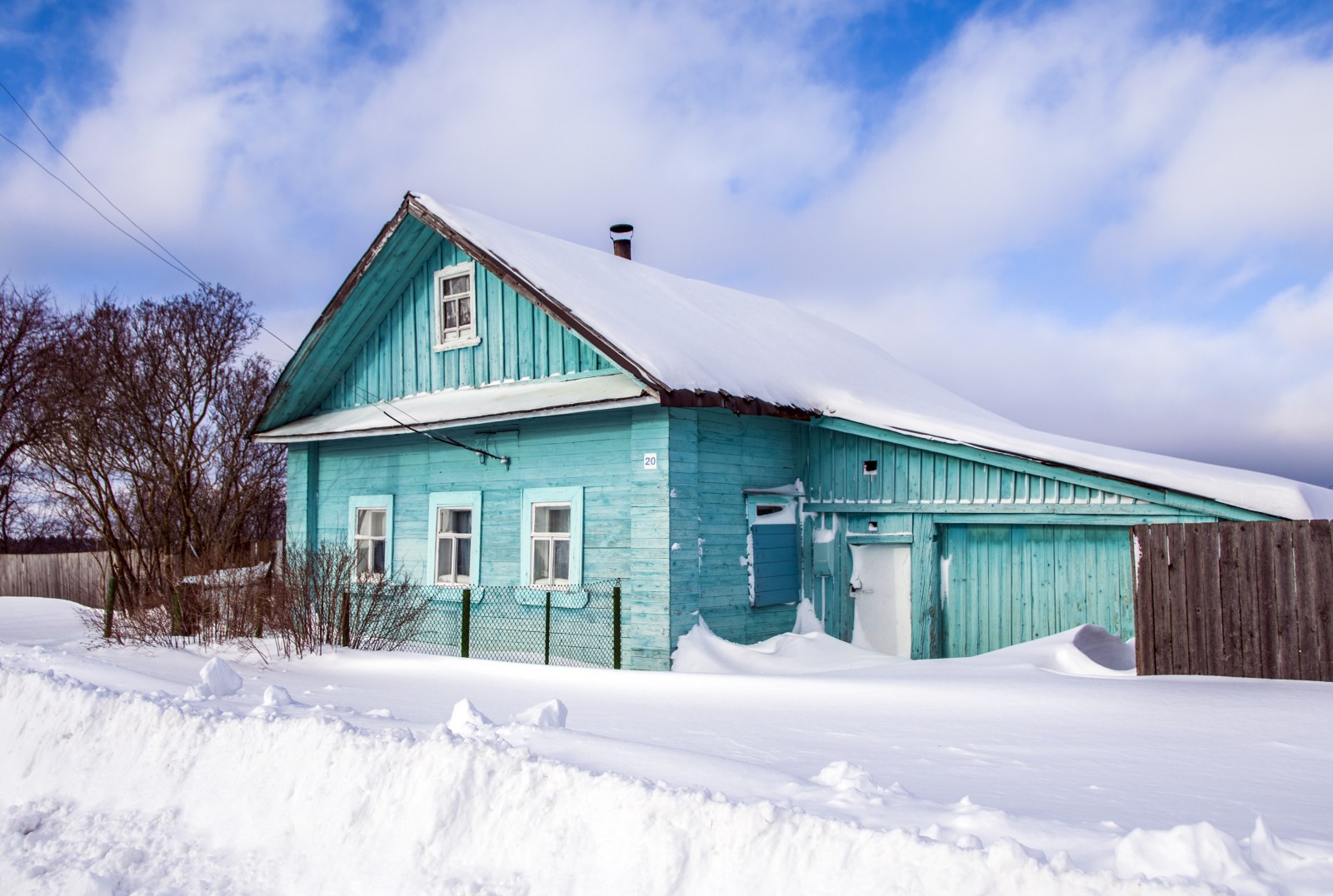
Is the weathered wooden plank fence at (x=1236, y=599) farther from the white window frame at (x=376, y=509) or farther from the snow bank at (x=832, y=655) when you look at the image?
the white window frame at (x=376, y=509)

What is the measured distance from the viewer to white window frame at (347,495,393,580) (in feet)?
49.3

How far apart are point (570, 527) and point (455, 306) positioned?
13.9 ft

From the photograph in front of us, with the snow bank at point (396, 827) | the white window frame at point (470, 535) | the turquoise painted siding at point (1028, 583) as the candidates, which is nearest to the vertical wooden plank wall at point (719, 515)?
the turquoise painted siding at point (1028, 583)

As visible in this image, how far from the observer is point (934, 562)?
490 inches

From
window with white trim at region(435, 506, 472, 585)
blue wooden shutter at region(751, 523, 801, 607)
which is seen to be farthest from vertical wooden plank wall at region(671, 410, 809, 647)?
window with white trim at region(435, 506, 472, 585)

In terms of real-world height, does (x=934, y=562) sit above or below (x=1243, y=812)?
above

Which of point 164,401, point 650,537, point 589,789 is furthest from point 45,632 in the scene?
point 589,789

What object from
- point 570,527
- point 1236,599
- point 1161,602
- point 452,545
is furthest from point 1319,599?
point 452,545

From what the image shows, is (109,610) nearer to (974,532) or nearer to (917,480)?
(917,480)

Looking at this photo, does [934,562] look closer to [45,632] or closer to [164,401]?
[45,632]

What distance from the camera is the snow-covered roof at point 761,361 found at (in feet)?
35.7

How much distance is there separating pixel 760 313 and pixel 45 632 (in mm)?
13879

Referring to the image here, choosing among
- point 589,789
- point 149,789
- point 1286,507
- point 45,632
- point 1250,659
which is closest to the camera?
point 589,789

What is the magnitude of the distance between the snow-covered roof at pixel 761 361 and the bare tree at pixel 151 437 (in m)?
11.1
